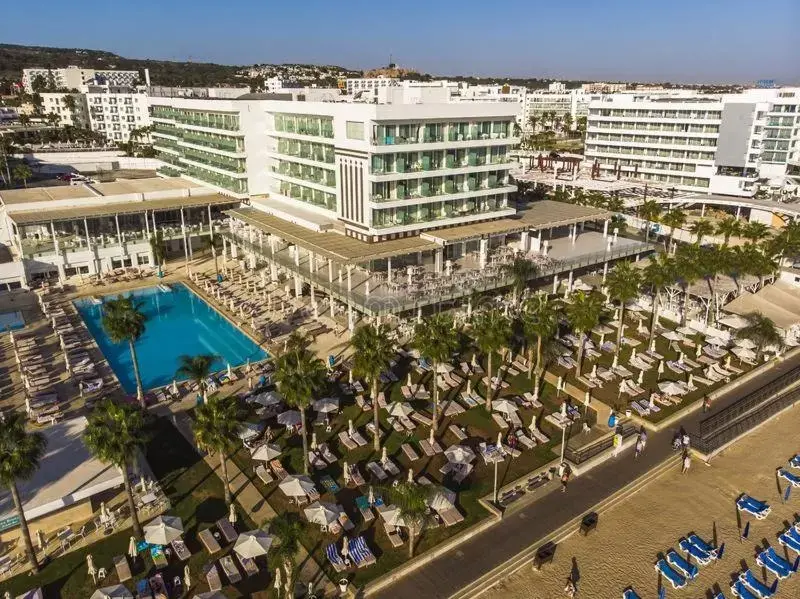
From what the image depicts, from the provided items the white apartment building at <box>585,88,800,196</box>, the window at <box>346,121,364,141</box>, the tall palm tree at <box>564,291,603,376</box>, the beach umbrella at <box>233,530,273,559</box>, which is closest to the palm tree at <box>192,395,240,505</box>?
the beach umbrella at <box>233,530,273,559</box>

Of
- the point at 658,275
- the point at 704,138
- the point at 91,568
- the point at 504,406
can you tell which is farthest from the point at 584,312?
the point at 704,138

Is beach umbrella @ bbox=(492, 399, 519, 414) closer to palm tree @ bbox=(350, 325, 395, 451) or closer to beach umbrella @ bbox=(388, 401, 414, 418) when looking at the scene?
beach umbrella @ bbox=(388, 401, 414, 418)

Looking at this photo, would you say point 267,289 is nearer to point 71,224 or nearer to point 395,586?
point 71,224

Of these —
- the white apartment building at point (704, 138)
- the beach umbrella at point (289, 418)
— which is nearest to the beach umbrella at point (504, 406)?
the beach umbrella at point (289, 418)

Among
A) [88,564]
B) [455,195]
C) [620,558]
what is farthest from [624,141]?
[88,564]

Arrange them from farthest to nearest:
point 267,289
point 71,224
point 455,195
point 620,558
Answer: point 71,224 → point 267,289 → point 455,195 → point 620,558

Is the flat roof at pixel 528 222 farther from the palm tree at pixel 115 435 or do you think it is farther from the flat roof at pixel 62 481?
the palm tree at pixel 115 435
